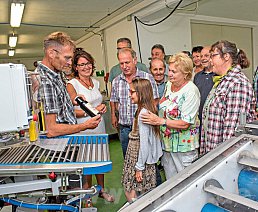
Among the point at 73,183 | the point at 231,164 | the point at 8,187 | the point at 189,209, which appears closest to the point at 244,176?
the point at 231,164

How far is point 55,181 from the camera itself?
1.19m

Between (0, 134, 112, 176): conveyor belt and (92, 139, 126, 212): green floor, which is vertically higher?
(0, 134, 112, 176): conveyor belt

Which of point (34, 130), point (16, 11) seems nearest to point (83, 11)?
point (16, 11)

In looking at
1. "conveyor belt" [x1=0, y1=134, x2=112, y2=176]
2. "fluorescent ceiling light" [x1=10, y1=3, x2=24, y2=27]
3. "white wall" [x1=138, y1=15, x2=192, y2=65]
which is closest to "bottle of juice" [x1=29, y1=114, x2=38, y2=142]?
"conveyor belt" [x1=0, y1=134, x2=112, y2=176]

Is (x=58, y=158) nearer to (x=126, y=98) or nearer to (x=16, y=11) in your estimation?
(x=126, y=98)

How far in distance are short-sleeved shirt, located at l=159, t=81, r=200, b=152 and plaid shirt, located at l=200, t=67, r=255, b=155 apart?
4.5 inches

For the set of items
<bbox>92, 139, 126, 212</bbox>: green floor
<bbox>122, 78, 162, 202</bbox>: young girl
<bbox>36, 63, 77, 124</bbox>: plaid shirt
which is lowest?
<bbox>92, 139, 126, 212</bbox>: green floor

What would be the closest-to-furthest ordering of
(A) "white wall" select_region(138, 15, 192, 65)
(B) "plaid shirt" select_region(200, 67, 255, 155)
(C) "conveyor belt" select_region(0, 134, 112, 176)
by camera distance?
(C) "conveyor belt" select_region(0, 134, 112, 176) < (B) "plaid shirt" select_region(200, 67, 255, 155) < (A) "white wall" select_region(138, 15, 192, 65)

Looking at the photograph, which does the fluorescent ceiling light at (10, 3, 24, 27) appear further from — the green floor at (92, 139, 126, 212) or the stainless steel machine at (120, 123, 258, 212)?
the stainless steel machine at (120, 123, 258, 212)

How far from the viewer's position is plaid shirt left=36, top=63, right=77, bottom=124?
156cm

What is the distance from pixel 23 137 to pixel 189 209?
1.15 m

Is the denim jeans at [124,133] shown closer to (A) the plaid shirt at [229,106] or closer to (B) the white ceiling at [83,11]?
(A) the plaid shirt at [229,106]

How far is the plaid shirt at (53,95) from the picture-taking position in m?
1.56

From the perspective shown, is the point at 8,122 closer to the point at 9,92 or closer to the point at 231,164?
the point at 9,92
